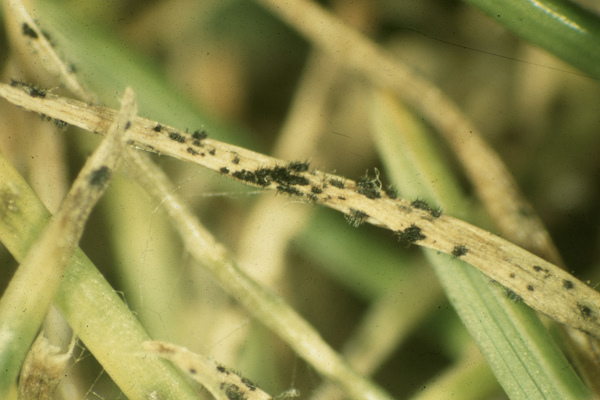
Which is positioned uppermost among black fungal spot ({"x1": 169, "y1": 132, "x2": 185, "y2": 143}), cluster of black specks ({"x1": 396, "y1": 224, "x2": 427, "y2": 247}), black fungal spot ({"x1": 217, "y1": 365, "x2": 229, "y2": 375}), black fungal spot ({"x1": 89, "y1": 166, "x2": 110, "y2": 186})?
black fungal spot ({"x1": 169, "y1": 132, "x2": 185, "y2": 143})

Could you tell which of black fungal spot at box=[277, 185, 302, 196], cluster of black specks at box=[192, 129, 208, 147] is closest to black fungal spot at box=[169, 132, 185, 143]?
cluster of black specks at box=[192, 129, 208, 147]

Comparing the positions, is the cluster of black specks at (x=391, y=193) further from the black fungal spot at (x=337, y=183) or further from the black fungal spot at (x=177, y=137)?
the black fungal spot at (x=177, y=137)

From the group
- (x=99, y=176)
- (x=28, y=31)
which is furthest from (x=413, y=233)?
(x=28, y=31)

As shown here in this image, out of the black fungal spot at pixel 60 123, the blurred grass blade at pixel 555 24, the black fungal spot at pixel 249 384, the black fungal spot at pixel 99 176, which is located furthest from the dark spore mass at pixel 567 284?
the black fungal spot at pixel 60 123

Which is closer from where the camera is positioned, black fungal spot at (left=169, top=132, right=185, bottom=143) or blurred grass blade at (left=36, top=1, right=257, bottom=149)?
black fungal spot at (left=169, top=132, right=185, bottom=143)

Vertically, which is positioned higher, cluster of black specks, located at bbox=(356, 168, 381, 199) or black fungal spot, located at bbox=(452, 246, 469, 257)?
cluster of black specks, located at bbox=(356, 168, 381, 199)

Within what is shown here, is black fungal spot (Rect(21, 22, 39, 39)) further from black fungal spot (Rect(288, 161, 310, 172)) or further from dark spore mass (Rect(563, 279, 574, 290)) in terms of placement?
dark spore mass (Rect(563, 279, 574, 290))
